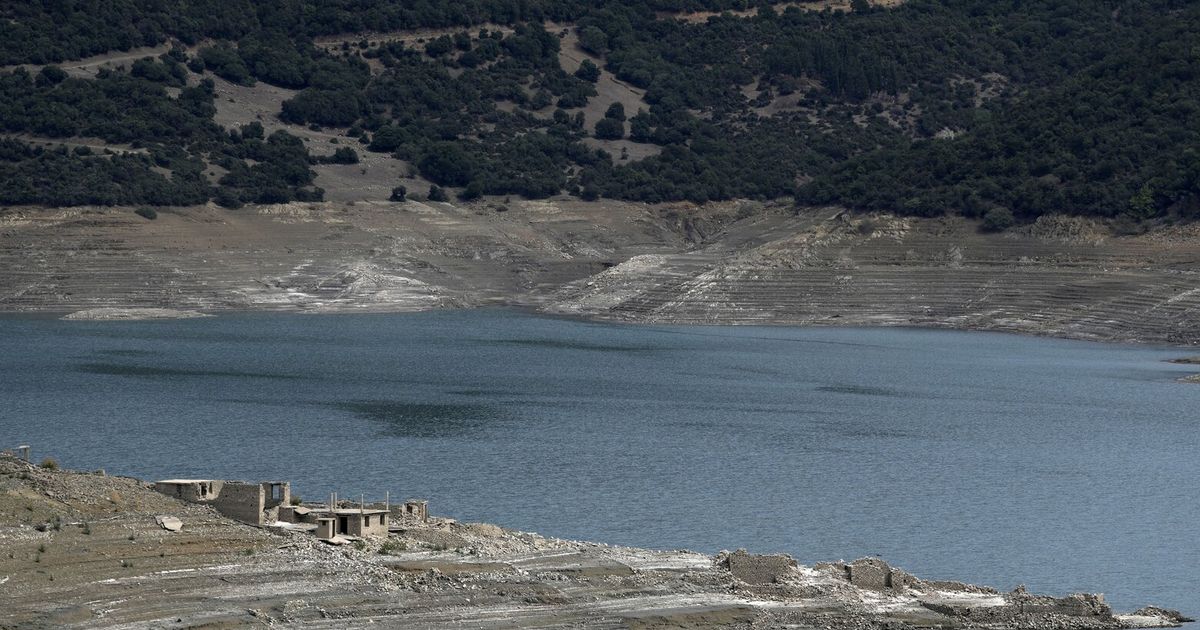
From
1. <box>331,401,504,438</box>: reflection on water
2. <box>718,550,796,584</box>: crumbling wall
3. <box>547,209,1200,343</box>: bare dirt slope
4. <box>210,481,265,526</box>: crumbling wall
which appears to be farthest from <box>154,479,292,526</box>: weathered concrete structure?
<box>547,209,1200,343</box>: bare dirt slope

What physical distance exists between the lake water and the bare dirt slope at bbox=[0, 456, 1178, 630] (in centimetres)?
833

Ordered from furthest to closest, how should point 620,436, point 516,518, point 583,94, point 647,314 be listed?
point 583,94 → point 647,314 → point 620,436 → point 516,518

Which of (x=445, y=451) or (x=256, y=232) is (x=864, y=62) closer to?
(x=256, y=232)

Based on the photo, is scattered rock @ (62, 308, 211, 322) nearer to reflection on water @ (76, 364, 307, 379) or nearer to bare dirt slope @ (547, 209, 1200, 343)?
bare dirt slope @ (547, 209, 1200, 343)

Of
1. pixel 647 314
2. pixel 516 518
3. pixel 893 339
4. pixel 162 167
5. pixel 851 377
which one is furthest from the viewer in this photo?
pixel 162 167

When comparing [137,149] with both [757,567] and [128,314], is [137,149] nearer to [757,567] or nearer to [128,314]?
[128,314]

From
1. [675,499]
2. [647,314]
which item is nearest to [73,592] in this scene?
[675,499]

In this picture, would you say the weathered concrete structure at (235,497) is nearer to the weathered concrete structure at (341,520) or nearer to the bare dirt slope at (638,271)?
the weathered concrete structure at (341,520)

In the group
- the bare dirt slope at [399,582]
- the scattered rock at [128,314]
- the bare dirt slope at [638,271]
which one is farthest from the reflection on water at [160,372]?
the bare dirt slope at [399,582]

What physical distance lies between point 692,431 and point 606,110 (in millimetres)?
111694

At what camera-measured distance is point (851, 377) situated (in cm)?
9688

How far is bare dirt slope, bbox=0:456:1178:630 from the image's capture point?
34844 millimetres

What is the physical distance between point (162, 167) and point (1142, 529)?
9837 cm

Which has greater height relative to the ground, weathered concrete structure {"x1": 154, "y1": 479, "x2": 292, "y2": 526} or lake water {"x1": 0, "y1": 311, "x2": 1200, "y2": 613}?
weathered concrete structure {"x1": 154, "y1": 479, "x2": 292, "y2": 526}
